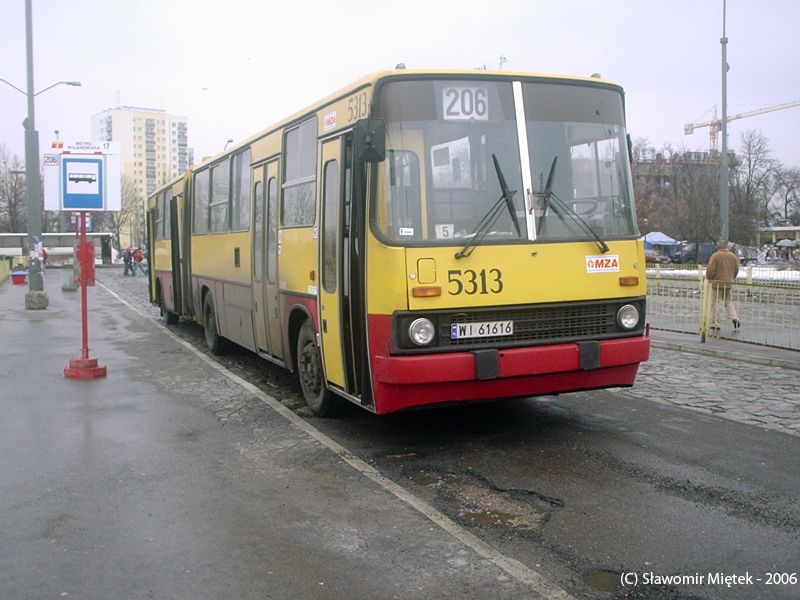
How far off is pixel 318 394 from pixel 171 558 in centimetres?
358

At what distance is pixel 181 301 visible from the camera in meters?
15.9

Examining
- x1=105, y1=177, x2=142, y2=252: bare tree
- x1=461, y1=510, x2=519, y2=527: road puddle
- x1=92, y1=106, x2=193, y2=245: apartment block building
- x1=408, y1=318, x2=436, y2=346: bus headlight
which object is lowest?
x1=461, y1=510, x2=519, y2=527: road puddle

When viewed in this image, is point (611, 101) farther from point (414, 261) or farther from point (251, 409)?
point (251, 409)

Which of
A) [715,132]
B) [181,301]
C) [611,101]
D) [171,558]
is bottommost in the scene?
[171,558]

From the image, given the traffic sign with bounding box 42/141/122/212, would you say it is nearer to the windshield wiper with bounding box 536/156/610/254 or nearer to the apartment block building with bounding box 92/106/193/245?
the windshield wiper with bounding box 536/156/610/254

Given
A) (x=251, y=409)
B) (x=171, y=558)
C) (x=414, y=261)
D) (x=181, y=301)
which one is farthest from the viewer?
(x=181, y=301)

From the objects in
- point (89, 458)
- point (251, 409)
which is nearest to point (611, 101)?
point (251, 409)

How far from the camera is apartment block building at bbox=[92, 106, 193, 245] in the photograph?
462ft

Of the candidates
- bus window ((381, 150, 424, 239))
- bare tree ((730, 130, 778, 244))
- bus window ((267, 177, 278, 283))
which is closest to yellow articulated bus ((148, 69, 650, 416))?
bus window ((381, 150, 424, 239))

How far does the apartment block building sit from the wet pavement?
135 meters

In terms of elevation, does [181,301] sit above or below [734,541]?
above

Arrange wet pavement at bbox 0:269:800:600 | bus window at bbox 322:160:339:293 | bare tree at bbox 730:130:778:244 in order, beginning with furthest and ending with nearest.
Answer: bare tree at bbox 730:130:778:244 < bus window at bbox 322:160:339:293 < wet pavement at bbox 0:269:800:600

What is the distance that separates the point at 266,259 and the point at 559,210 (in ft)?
12.9

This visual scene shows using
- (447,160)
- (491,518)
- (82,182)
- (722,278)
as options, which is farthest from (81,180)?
(722,278)
